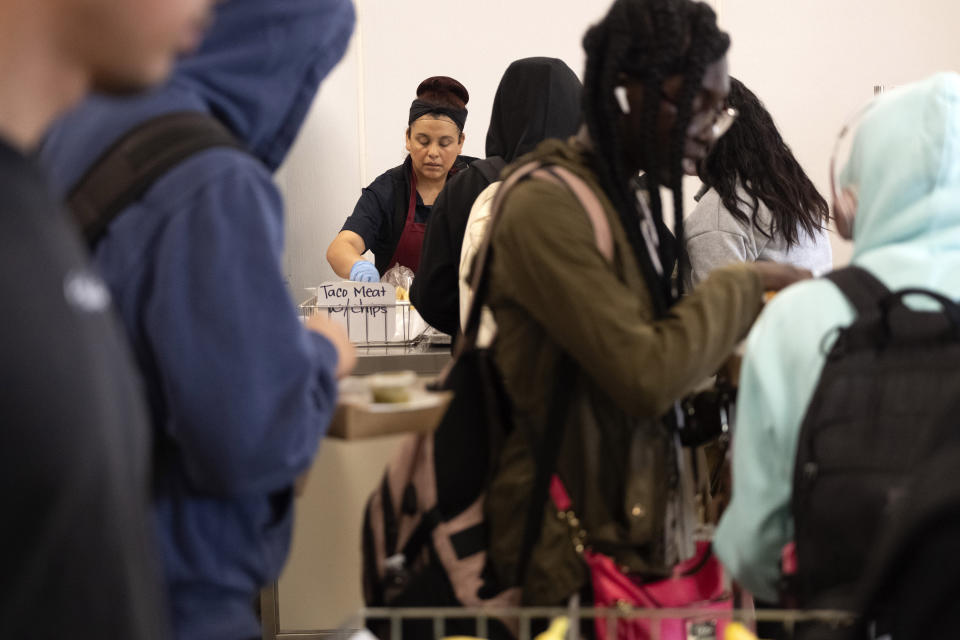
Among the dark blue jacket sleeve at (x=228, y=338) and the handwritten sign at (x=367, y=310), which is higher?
the dark blue jacket sleeve at (x=228, y=338)

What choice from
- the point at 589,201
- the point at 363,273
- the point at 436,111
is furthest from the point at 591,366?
the point at 436,111

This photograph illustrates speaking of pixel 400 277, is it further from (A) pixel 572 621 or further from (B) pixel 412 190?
(A) pixel 572 621

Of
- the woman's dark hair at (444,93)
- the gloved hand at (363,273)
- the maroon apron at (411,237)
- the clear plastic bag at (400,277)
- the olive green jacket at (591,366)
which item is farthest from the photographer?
the maroon apron at (411,237)

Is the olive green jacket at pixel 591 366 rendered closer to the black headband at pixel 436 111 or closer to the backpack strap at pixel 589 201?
the backpack strap at pixel 589 201

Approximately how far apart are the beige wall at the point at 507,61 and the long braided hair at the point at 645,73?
12.6ft

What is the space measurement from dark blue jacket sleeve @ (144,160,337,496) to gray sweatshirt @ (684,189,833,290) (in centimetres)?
171

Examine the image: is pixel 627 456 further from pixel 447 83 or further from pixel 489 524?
pixel 447 83

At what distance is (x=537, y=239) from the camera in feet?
4.73

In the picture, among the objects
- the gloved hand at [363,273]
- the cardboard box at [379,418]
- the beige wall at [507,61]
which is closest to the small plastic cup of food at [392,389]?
the cardboard box at [379,418]

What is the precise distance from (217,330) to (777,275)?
93 centimetres

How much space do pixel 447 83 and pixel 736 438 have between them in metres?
2.50

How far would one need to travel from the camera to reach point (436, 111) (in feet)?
12.0

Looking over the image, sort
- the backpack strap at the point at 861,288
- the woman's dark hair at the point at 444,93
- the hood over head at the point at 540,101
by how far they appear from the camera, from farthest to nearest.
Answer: the woman's dark hair at the point at 444,93
the hood over head at the point at 540,101
the backpack strap at the point at 861,288

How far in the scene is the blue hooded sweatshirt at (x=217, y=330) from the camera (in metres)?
1.07
